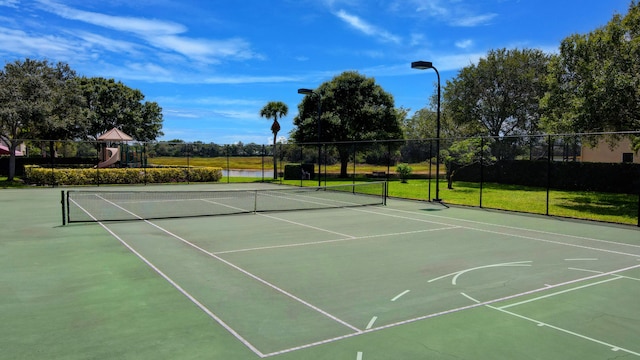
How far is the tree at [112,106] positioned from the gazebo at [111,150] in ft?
30.8

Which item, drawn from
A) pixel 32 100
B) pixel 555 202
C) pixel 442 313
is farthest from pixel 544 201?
pixel 32 100

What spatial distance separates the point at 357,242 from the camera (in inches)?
429

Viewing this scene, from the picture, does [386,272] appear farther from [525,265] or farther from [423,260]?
[525,265]

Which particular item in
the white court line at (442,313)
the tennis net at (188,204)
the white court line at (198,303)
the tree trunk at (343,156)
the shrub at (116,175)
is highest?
the tree trunk at (343,156)

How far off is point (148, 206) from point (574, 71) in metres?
22.0

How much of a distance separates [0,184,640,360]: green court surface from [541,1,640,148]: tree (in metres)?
7.95

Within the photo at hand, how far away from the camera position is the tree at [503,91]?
126ft

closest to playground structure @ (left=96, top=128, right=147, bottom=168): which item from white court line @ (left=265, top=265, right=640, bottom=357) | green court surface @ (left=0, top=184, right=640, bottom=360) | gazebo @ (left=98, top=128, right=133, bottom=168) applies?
gazebo @ (left=98, top=128, right=133, bottom=168)

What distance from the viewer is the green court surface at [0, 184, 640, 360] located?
4840mm

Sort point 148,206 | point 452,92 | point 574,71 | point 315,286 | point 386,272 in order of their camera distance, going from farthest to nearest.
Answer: point 452,92 < point 574,71 < point 148,206 < point 386,272 < point 315,286

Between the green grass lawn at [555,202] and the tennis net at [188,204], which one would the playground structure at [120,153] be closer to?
the tennis net at [188,204]

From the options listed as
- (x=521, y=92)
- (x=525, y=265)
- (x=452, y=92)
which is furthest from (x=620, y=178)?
(x=525, y=265)

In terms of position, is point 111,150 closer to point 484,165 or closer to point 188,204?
point 188,204

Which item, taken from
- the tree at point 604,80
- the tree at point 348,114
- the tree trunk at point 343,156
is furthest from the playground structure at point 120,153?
the tree at point 604,80
